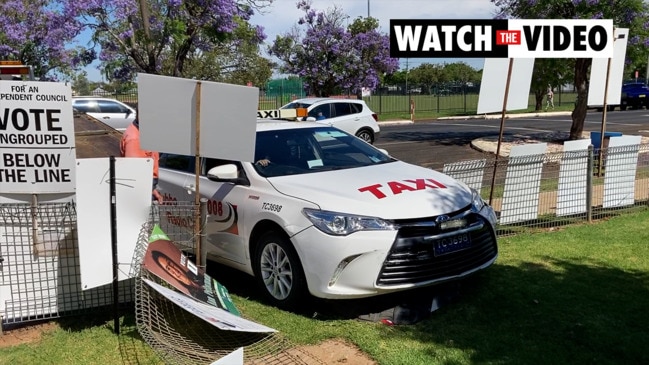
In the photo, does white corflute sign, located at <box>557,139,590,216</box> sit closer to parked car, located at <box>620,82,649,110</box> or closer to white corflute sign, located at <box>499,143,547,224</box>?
white corflute sign, located at <box>499,143,547,224</box>

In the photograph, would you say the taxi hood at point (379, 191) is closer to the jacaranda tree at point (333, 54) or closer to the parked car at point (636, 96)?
the jacaranda tree at point (333, 54)

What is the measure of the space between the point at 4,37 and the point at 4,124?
67.5 feet

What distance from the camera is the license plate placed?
454 cm

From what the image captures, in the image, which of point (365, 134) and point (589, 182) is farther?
point (365, 134)

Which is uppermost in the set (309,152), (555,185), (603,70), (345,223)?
(603,70)

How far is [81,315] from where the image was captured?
15.8 ft

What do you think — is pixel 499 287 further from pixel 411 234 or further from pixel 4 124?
pixel 4 124

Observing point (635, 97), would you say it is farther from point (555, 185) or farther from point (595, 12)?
point (555, 185)

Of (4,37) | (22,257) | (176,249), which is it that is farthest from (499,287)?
(4,37)

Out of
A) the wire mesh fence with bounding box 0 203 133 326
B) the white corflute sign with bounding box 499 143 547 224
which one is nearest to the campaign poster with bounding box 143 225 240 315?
the wire mesh fence with bounding box 0 203 133 326

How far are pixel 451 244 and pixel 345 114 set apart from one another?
44.9 feet

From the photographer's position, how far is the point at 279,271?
479 cm

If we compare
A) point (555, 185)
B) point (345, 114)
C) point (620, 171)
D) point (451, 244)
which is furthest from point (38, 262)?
point (345, 114)

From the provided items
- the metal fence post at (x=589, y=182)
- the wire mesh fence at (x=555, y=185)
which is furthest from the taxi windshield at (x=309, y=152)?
the metal fence post at (x=589, y=182)
